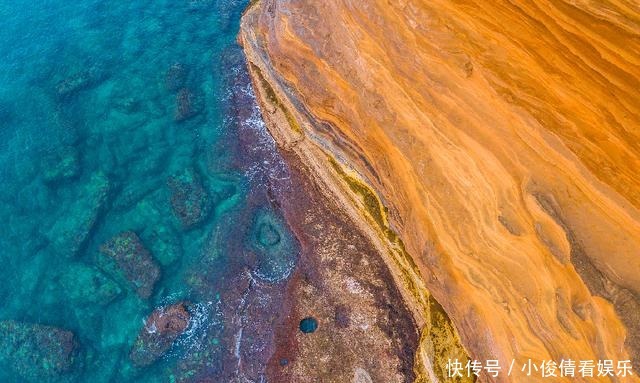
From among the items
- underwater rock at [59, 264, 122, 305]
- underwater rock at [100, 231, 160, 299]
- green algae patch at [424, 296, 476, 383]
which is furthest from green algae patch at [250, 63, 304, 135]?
underwater rock at [59, 264, 122, 305]

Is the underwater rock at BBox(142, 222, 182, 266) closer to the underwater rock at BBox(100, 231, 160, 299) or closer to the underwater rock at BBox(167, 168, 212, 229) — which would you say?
the underwater rock at BBox(100, 231, 160, 299)

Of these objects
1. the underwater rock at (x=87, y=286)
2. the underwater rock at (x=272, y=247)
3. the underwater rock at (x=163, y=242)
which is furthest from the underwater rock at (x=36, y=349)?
the underwater rock at (x=272, y=247)

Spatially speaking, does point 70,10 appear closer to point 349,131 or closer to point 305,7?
point 305,7

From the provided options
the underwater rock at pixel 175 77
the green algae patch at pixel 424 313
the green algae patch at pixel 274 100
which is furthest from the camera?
the underwater rock at pixel 175 77

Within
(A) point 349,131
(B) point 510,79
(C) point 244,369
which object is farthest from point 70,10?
(B) point 510,79

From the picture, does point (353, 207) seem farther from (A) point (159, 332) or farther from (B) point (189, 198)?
(A) point (159, 332)

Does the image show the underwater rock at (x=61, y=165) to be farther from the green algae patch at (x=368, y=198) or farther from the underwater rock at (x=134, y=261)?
the green algae patch at (x=368, y=198)
